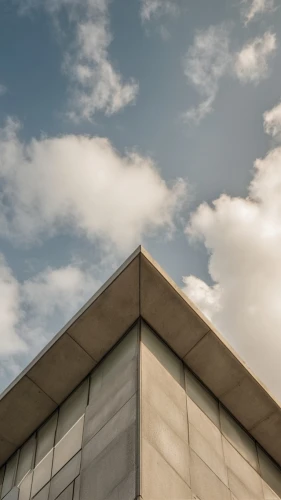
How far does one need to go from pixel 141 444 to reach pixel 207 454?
8.19ft

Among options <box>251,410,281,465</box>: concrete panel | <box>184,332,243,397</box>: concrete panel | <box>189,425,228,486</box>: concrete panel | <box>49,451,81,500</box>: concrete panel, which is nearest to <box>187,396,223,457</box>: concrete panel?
<box>189,425,228,486</box>: concrete panel

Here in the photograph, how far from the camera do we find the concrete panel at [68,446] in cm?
1227

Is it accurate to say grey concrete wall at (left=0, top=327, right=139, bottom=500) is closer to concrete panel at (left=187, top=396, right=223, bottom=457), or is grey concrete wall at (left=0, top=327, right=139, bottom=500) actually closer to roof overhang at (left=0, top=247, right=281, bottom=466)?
roof overhang at (left=0, top=247, right=281, bottom=466)

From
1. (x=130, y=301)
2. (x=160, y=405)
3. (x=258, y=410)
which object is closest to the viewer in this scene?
(x=160, y=405)

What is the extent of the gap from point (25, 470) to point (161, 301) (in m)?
5.11

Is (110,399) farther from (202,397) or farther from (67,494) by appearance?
(202,397)

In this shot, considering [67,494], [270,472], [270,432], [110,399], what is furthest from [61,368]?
[270,472]

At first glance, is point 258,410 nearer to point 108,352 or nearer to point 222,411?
point 222,411

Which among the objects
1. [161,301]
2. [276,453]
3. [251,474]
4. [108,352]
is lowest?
[251,474]

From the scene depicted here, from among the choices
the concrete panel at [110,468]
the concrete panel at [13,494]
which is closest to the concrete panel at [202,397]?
the concrete panel at [110,468]

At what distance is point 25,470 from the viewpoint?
13914 millimetres

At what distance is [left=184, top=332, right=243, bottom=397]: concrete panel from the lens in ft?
47.9

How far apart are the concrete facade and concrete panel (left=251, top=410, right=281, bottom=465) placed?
19 centimetres

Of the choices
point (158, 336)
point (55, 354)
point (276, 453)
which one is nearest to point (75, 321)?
point (55, 354)
